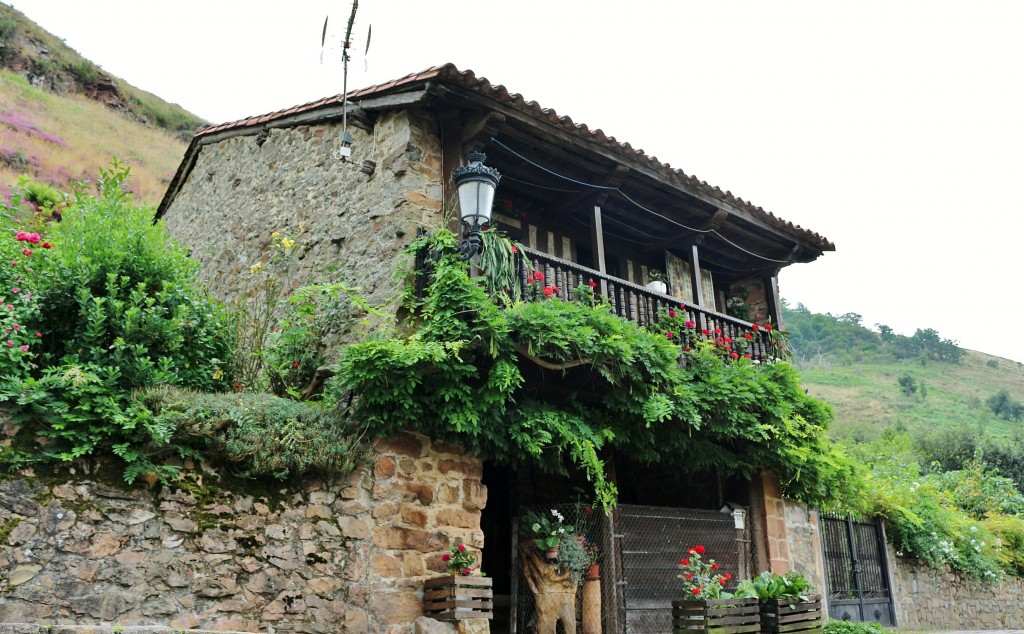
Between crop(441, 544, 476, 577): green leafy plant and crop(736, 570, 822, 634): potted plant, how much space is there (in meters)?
2.55

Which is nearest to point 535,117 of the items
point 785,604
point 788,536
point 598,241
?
point 598,241

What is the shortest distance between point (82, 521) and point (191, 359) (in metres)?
2.09

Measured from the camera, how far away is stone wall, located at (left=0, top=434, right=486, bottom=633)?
16.6 feet

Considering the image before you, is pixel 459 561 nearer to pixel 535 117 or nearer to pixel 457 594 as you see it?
pixel 457 594

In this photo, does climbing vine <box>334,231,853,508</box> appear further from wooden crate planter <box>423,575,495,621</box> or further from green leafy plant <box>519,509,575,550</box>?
wooden crate planter <box>423,575,495,621</box>

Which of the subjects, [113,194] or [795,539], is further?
[795,539]

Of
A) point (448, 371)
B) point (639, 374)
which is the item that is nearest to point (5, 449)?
point (448, 371)

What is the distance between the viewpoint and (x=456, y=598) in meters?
6.38

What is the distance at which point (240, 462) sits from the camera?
6.07m

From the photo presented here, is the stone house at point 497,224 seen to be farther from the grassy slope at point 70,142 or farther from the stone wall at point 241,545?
the grassy slope at point 70,142

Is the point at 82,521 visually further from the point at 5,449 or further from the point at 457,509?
the point at 457,509

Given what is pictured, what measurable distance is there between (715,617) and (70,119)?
99.1 feet

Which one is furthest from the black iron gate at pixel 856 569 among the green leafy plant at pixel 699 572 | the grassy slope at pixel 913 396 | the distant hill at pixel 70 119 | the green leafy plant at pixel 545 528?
the grassy slope at pixel 913 396

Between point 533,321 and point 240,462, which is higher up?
point 533,321
